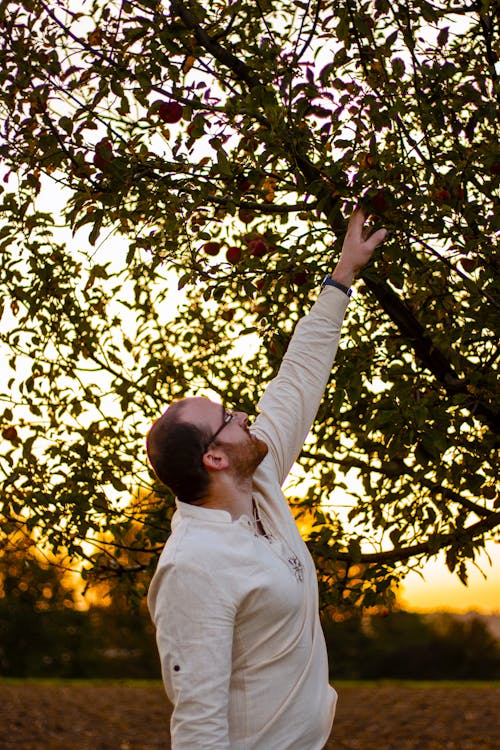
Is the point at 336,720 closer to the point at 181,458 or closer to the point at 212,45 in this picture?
the point at 212,45

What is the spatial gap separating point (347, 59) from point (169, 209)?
45.4 inches

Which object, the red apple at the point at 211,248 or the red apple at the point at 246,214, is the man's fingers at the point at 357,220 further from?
the red apple at the point at 211,248

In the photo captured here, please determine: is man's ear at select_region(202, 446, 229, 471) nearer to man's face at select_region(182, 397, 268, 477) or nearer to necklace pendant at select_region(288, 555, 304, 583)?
man's face at select_region(182, 397, 268, 477)

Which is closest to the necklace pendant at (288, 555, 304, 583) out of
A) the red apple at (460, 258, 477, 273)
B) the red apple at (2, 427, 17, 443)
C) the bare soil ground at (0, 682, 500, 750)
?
the red apple at (460, 258, 477, 273)

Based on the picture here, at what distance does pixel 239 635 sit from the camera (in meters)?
2.37

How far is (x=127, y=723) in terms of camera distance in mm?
9062

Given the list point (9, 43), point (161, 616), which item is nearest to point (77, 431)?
point (9, 43)

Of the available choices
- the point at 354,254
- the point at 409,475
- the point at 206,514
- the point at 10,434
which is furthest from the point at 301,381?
the point at 10,434

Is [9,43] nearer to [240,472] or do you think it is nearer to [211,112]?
[211,112]

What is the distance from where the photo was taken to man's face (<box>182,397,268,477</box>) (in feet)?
8.45

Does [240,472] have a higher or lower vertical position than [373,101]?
lower

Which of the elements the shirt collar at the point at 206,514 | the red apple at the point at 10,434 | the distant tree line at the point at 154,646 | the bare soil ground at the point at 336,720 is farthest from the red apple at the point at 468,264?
the distant tree line at the point at 154,646

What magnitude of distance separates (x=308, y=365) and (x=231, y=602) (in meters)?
1.01

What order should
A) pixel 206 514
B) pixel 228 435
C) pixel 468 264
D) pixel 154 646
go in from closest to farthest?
pixel 206 514 < pixel 228 435 < pixel 468 264 < pixel 154 646
